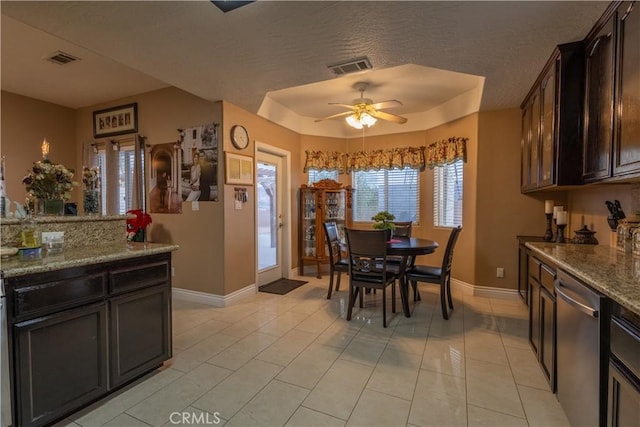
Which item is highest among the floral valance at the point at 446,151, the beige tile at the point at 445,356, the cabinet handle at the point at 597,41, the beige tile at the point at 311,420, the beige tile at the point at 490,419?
the cabinet handle at the point at 597,41

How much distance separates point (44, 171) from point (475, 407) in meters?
3.16

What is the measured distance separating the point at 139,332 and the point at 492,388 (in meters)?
2.38

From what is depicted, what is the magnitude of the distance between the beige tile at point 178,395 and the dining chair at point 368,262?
146cm

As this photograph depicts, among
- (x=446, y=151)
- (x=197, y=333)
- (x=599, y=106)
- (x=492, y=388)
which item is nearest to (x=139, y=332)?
(x=197, y=333)

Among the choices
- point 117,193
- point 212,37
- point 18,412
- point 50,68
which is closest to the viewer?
point 18,412

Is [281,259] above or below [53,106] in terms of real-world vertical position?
below

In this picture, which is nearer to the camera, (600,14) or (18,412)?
(18,412)

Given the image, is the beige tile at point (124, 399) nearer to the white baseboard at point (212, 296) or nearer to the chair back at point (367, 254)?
the white baseboard at point (212, 296)

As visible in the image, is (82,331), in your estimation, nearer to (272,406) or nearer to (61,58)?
(272,406)

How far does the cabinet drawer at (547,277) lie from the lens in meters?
1.94

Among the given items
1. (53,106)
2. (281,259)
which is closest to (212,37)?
(281,259)

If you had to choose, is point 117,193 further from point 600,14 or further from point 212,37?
point 600,14

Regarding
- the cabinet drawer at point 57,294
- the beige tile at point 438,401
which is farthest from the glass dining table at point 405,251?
the cabinet drawer at point 57,294

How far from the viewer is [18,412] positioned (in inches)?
60.2
